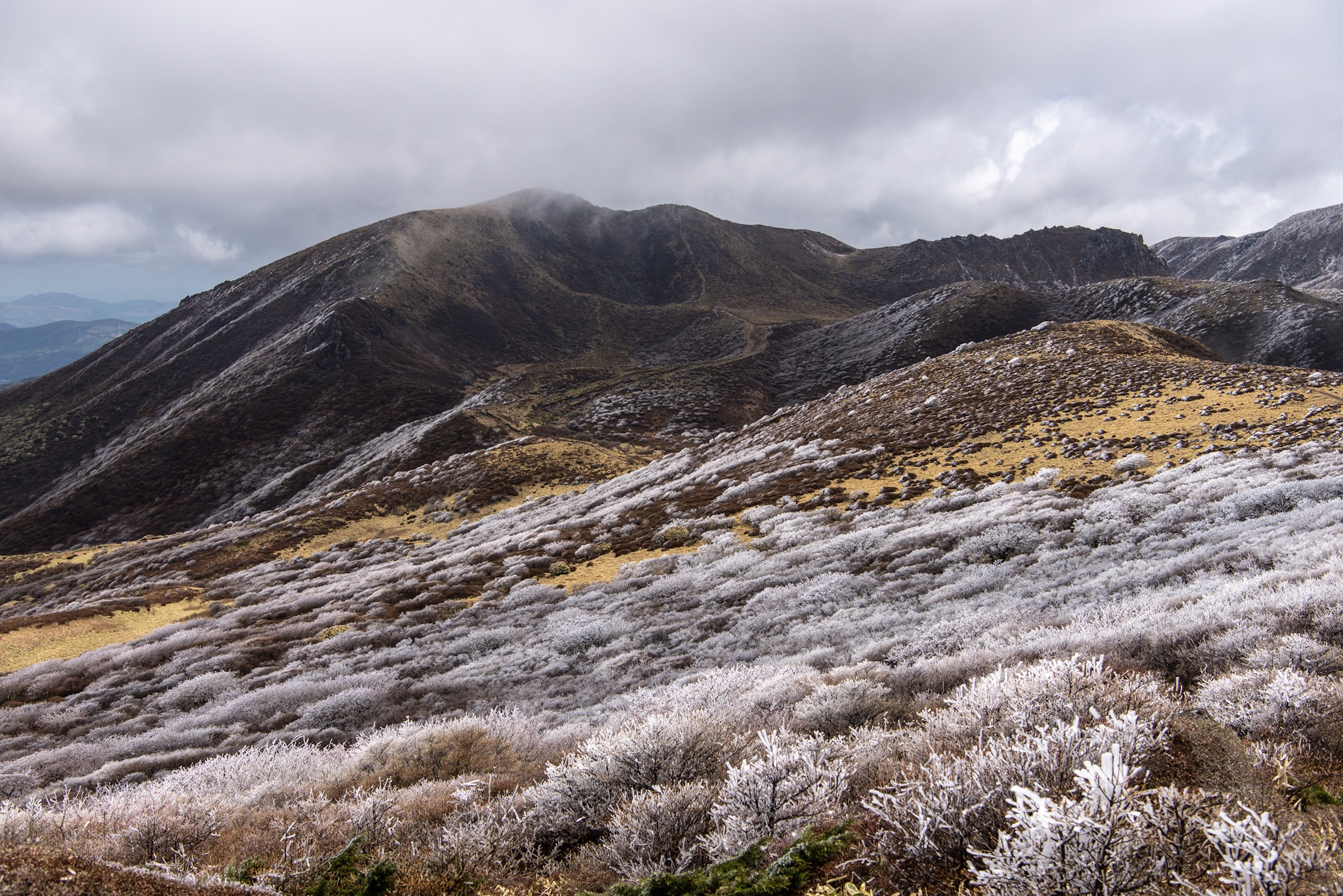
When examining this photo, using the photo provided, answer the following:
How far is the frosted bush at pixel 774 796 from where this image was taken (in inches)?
179

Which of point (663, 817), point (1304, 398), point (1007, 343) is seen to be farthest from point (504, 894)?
point (1007, 343)

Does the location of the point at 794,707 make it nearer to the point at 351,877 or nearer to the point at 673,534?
the point at 351,877

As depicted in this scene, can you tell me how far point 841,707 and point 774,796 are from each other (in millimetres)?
3102

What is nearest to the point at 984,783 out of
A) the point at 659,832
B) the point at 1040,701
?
the point at 1040,701

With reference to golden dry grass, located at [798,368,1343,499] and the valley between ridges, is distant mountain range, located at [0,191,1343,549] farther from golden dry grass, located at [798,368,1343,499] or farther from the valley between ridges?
golden dry grass, located at [798,368,1343,499]

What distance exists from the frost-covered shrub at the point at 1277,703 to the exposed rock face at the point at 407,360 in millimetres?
62663

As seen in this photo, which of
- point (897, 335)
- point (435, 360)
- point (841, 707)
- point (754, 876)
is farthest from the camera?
point (435, 360)

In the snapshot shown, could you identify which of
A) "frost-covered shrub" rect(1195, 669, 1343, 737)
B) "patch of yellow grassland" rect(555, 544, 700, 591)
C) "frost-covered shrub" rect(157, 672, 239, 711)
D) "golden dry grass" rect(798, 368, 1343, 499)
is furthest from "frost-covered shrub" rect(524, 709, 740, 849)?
"golden dry grass" rect(798, 368, 1343, 499)

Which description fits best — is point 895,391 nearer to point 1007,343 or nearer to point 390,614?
point 1007,343

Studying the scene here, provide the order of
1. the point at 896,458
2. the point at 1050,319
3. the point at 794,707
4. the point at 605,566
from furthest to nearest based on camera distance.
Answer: the point at 1050,319, the point at 896,458, the point at 605,566, the point at 794,707

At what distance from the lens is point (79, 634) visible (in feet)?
77.4

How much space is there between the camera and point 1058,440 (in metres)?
22.1

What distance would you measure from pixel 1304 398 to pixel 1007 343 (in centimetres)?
2224

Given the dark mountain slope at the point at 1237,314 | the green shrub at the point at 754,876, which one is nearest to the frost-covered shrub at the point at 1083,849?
the green shrub at the point at 754,876
